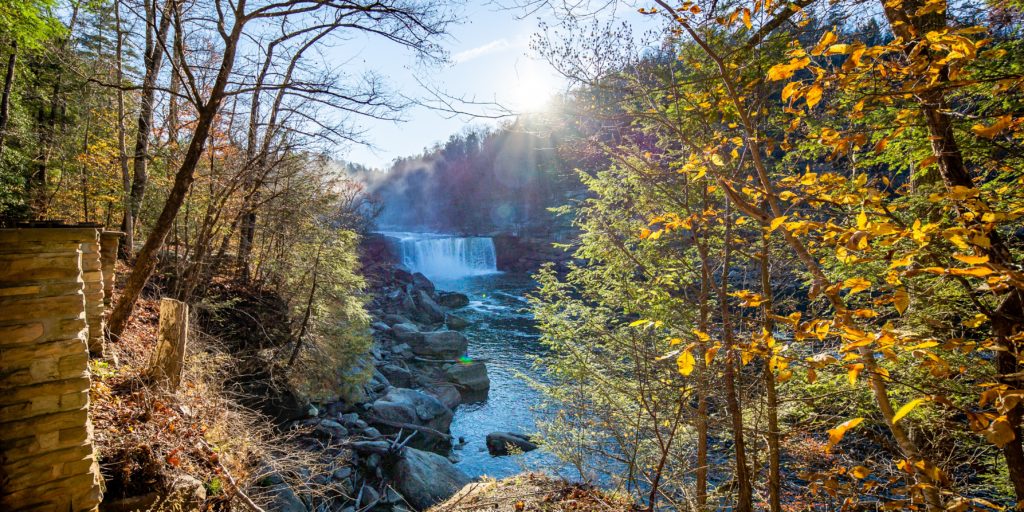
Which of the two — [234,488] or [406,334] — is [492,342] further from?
[234,488]

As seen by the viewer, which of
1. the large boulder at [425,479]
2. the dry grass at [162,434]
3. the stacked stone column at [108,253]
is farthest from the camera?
the large boulder at [425,479]

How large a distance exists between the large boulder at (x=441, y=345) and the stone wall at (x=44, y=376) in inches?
553

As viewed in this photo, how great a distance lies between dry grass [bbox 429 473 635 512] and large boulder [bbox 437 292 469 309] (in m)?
20.4

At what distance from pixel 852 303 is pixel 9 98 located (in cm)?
1837

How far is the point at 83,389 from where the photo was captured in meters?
3.29

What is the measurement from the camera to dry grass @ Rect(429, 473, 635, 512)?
4812 millimetres

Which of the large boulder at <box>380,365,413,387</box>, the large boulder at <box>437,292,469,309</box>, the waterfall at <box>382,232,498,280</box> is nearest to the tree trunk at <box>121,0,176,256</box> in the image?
the large boulder at <box>380,365,413,387</box>

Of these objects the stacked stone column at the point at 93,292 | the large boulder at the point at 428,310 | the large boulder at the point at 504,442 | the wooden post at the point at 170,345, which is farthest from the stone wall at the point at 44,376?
the large boulder at the point at 428,310

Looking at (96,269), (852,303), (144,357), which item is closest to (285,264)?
(144,357)

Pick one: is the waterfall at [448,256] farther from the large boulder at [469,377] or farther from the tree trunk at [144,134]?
the tree trunk at [144,134]

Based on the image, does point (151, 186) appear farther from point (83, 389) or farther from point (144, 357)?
point (83, 389)

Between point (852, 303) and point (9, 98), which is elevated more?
point (9, 98)

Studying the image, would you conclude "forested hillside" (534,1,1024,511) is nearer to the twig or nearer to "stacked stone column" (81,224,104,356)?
the twig

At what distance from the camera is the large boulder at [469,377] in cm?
1477
